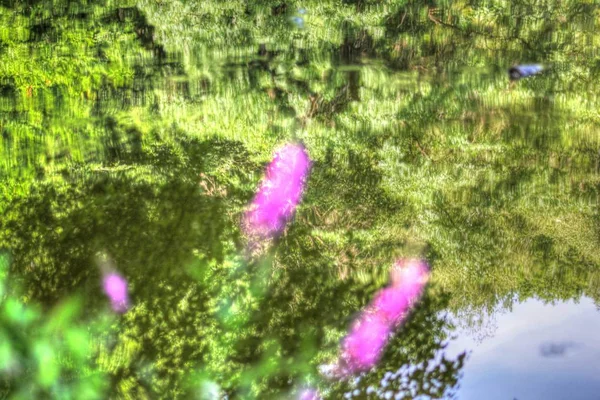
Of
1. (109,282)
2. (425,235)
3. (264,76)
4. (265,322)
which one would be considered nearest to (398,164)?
(425,235)

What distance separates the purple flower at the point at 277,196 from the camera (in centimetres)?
739

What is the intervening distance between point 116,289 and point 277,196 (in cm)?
220

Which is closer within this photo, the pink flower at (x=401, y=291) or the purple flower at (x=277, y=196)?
the purple flower at (x=277, y=196)

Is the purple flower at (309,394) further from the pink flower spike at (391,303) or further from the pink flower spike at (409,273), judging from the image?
the pink flower spike at (409,273)

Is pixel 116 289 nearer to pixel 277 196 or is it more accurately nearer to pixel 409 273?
pixel 277 196

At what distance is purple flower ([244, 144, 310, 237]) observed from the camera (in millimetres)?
7387

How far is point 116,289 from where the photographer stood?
7336 millimetres

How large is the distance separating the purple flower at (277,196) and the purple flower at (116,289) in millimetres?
1622

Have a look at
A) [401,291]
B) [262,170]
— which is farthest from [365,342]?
[262,170]

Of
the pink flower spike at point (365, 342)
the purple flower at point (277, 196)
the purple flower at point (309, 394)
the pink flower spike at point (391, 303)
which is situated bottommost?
the purple flower at point (309, 394)

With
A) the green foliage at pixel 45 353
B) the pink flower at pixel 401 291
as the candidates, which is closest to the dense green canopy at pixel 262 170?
the green foliage at pixel 45 353

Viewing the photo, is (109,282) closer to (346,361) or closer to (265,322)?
(265,322)

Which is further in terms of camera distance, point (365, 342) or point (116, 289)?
point (365, 342)

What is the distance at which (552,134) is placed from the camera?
702cm
